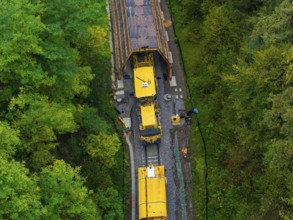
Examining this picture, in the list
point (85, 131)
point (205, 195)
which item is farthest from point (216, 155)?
point (85, 131)

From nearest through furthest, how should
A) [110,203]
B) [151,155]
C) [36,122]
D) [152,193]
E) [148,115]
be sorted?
1. [36,122]
2. [110,203]
3. [152,193]
4. [151,155]
5. [148,115]

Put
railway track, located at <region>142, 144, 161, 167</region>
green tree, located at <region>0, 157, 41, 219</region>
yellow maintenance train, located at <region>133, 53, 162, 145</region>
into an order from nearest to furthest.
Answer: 1. green tree, located at <region>0, 157, 41, 219</region>
2. railway track, located at <region>142, 144, 161, 167</region>
3. yellow maintenance train, located at <region>133, 53, 162, 145</region>

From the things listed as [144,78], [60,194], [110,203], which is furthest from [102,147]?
[144,78]

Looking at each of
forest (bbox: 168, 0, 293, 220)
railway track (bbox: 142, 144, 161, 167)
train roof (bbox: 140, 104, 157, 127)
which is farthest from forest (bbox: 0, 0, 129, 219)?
forest (bbox: 168, 0, 293, 220)

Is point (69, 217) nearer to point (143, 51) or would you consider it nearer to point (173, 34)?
point (143, 51)

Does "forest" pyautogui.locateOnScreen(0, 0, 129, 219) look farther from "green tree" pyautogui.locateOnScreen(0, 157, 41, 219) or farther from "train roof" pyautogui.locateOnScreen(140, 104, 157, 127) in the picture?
"train roof" pyautogui.locateOnScreen(140, 104, 157, 127)

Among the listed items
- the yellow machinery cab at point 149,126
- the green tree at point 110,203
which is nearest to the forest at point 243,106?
the yellow machinery cab at point 149,126

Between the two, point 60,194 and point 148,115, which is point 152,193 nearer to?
point 148,115
